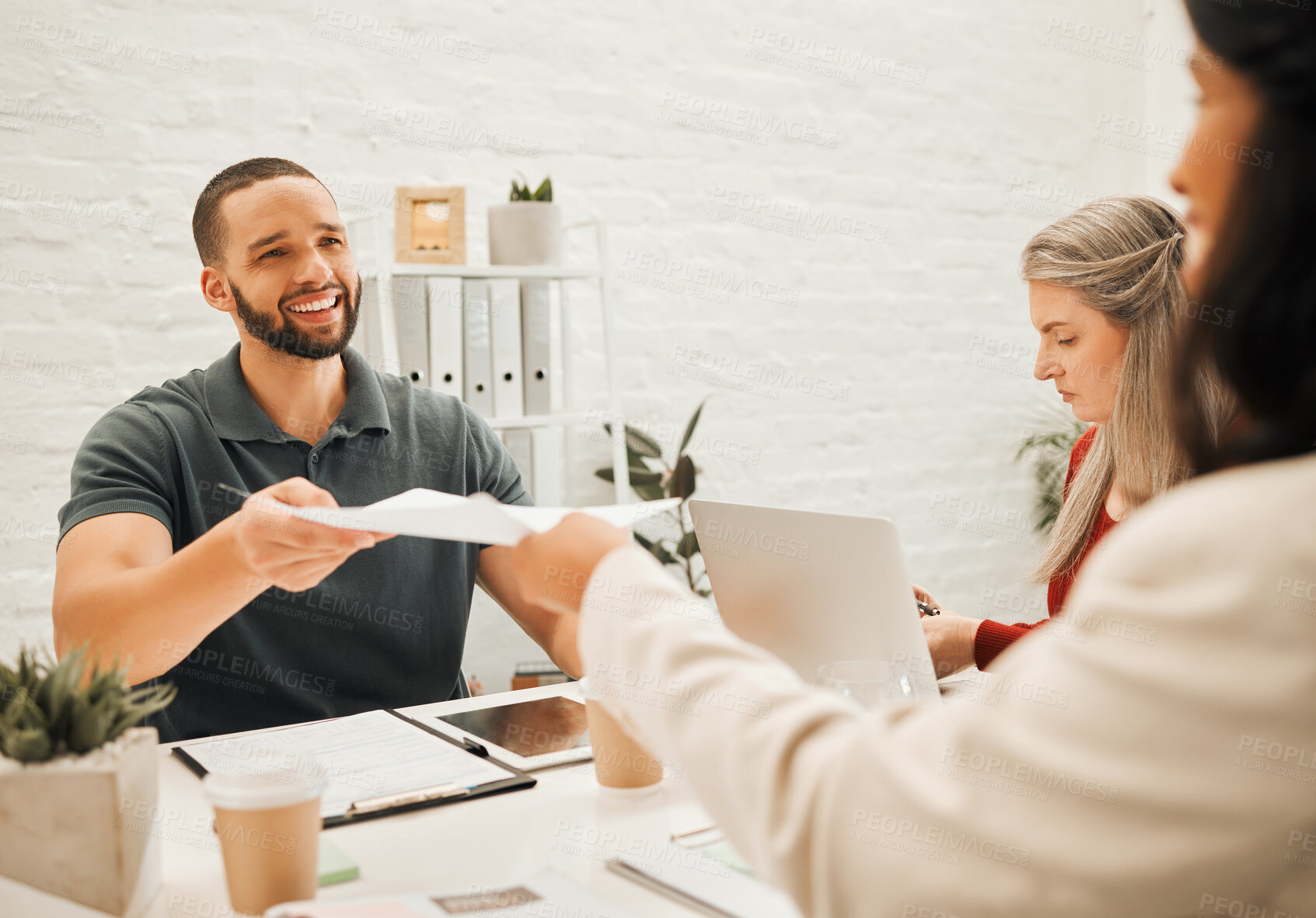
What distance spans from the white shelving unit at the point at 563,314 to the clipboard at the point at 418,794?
48.6 inches

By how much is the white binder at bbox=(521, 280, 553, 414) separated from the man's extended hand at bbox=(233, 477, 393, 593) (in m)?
1.27

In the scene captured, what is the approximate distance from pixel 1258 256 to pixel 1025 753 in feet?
0.88

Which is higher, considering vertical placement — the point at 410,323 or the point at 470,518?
the point at 410,323

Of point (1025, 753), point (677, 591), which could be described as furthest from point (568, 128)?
point (1025, 753)

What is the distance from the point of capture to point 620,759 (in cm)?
108

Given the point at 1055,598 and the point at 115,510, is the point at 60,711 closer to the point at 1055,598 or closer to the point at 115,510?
the point at 115,510

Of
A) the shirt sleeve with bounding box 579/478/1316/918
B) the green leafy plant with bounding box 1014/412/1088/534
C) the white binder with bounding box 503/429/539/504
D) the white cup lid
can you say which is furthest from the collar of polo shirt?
the green leafy plant with bounding box 1014/412/1088/534

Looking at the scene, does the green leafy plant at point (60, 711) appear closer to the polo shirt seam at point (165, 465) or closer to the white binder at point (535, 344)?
the polo shirt seam at point (165, 465)

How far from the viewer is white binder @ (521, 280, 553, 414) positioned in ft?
7.96

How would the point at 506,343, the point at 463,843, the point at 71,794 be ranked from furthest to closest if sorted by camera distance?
1. the point at 506,343
2. the point at 463,843
3. the point at 71,794

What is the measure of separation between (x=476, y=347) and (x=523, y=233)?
30 centimetres

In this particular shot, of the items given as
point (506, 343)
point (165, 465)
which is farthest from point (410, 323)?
point (165, 465)

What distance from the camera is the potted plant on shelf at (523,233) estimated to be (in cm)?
242

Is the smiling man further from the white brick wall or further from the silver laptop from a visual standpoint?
the white brick wall
